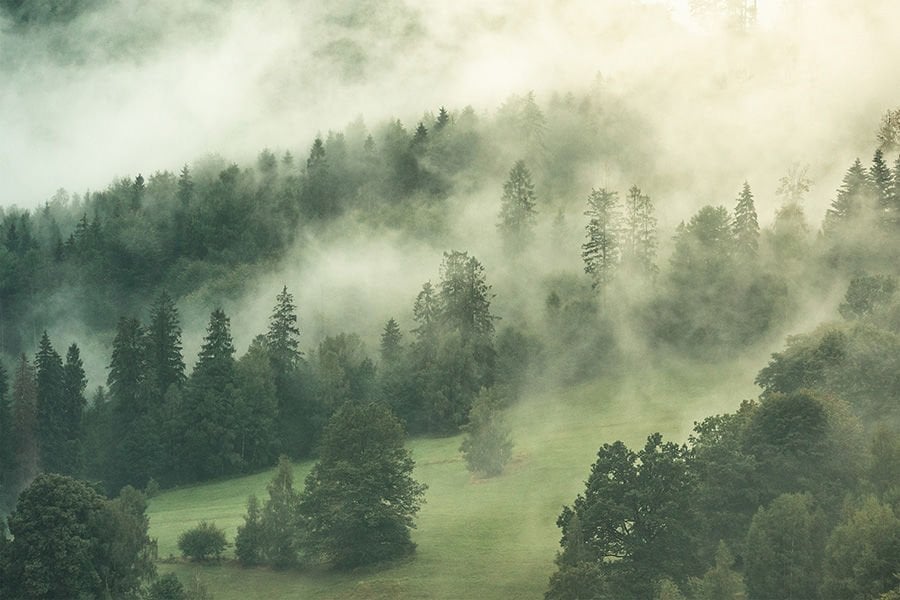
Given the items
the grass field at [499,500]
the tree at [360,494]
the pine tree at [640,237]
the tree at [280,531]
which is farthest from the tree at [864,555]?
the pine tree at [640,237]

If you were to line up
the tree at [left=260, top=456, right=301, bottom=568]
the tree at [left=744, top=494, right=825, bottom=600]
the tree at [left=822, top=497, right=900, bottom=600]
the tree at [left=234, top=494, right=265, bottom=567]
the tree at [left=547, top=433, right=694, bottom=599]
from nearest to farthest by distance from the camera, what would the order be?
the tree at [left=822, top=497, right=900, bottom=600]
the tree at [left=744, top=494, right=825, bottom=600]
the tree at [left=547, top=433, right=694, bottom=599]
the tree at [left=260, top=456, right=301, bottom=568]
the tree at [left=234, top=494, right=265, bottom=567]

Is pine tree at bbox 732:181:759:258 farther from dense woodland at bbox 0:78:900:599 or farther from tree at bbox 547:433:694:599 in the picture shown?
tree at bbox 547:433:694:599

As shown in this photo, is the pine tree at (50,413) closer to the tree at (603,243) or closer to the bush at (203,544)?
the bush at (203,544)

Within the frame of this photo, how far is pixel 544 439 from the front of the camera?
124000 mm

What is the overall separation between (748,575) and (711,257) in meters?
88.2

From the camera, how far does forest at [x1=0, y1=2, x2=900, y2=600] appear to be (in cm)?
7712

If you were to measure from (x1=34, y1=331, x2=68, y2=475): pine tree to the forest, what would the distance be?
0.42 metres

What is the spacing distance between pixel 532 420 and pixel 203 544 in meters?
48.4

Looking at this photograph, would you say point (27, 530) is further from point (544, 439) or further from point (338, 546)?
point (544, 439)

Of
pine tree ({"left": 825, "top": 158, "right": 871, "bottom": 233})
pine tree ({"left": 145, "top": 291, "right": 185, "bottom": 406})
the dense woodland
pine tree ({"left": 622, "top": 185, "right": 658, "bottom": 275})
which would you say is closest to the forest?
the dense woodland

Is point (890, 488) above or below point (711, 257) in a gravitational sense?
below

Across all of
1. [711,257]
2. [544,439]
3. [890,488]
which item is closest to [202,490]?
[544,439]

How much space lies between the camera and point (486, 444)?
374ft

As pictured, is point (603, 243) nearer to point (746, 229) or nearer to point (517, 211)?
point (746, 229)
